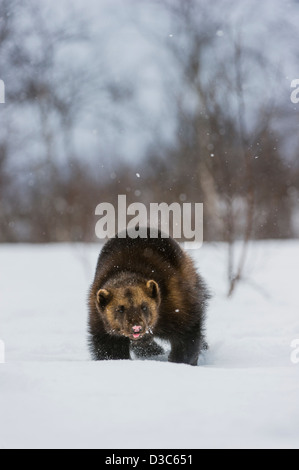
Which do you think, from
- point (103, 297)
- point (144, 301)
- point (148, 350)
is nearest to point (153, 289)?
point (144, 301)

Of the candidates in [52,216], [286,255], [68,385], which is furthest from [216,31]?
[68,385]

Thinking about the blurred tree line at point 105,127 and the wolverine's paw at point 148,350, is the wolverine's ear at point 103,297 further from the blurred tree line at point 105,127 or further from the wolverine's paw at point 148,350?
the blurred tree line at point 105,127

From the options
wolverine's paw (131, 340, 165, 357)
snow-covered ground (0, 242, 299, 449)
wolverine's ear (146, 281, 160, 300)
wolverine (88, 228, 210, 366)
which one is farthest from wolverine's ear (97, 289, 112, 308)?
wolverine's paw (131, 340, 165, 357)

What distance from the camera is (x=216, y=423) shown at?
2.32 meters

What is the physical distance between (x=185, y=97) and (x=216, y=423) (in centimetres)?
1112

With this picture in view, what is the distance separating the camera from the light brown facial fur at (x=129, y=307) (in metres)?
3.72

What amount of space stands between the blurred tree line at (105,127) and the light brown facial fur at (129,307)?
3993 millimetres

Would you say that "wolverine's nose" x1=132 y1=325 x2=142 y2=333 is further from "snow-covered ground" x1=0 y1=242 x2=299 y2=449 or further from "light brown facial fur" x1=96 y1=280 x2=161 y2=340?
"snow-covered ground" x1=0 y1=242 x2=299 y2=449

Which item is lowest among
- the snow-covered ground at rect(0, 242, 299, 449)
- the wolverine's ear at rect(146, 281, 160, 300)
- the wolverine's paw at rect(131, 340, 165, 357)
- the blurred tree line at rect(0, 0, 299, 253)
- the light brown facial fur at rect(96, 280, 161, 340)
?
the snow-covered ground at rect(0, 242, 299, 449)

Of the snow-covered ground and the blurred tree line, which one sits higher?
the blurred tree line

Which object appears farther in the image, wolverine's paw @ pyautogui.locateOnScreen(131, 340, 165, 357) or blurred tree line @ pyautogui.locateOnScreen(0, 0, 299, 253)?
blurred tree line @ pyautogui.locateOnScreen(0, 0, 299, 253)

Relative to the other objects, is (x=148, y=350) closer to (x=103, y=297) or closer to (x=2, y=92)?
(x=103, y=297)

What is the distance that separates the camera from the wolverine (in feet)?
12.6

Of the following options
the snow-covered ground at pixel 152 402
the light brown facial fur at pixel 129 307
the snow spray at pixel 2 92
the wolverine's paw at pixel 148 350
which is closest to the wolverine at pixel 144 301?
the light brown facial fur at pixel 129 307
